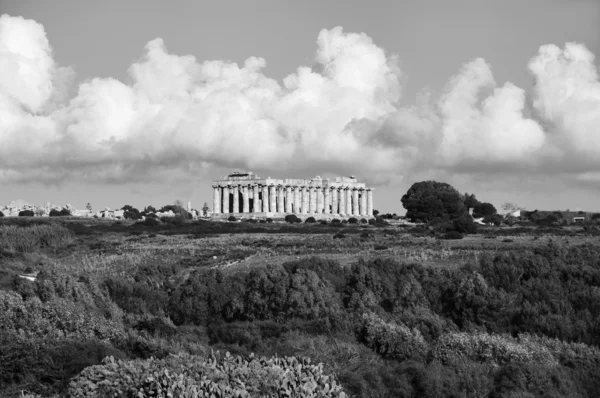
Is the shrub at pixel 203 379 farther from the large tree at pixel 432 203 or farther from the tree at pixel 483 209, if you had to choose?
the tree at pixel 483 209

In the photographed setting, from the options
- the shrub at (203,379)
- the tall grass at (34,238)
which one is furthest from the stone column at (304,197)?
the shrub at (203,379)

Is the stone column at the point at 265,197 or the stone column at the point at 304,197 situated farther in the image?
the stone column at the point at 304,197

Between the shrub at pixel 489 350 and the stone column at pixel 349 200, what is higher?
the stone column at pixel 349 200

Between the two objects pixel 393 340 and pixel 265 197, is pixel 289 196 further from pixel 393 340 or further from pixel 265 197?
pixel 393 340

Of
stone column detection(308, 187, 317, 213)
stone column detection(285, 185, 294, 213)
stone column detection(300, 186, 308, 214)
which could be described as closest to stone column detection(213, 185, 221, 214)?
stone column detection(285, 185, 294, 213)

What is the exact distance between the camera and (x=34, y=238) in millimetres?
50125

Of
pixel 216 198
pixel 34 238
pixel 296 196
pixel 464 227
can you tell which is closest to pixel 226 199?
pixel 216 198

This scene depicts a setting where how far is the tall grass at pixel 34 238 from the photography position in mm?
46628

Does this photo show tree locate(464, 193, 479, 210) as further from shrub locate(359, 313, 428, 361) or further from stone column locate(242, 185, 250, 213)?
shrub locate(359, 313, 428, 361)

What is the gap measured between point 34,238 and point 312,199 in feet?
298

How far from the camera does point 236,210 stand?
13912cm

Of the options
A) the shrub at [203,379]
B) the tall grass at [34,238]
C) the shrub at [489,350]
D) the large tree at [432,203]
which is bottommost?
the shrub at [489,350]

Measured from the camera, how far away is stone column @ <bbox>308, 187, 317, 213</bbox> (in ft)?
453

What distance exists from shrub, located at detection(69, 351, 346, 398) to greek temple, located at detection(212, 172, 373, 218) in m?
114
